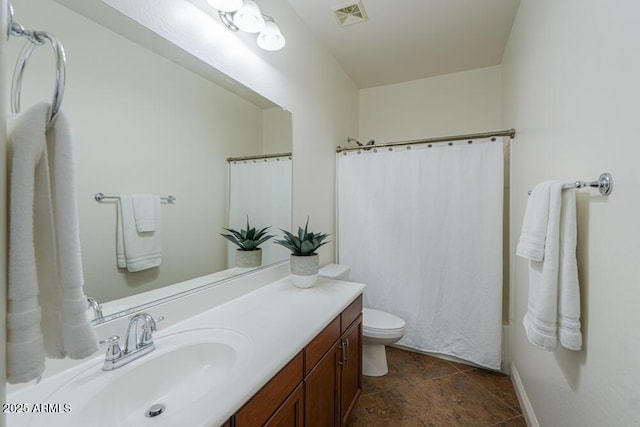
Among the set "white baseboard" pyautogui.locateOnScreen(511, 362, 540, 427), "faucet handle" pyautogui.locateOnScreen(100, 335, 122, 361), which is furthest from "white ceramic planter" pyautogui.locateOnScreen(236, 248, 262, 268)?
"white baseboard" pyautogui.locateOnScreen(511, 362, 540, 427)

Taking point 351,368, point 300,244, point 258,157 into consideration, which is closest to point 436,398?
point 351,368

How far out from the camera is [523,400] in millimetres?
1668

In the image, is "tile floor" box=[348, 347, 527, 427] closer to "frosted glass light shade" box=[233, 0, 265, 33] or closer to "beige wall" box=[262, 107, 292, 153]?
"beige wall" box=[262, 107, 292, 153]

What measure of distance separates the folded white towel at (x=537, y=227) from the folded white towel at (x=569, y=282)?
5 cm

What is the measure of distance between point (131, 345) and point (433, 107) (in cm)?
308

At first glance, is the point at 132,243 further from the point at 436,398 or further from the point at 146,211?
the point at 436,398

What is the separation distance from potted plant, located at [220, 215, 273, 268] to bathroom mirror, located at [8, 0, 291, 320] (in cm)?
4

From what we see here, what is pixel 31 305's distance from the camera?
14.2 inches

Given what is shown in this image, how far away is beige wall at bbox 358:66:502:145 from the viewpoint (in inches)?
104

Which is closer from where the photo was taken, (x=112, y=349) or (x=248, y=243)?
(x=112, y=349)

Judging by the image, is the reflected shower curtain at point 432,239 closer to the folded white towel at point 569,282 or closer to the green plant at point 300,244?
the green plant at point 300,244

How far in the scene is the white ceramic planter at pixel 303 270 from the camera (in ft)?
5.26

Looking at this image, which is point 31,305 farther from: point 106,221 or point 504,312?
point 504,312

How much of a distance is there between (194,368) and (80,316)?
0.68 m
